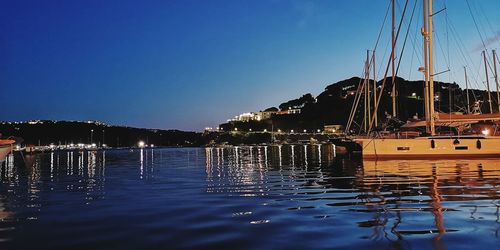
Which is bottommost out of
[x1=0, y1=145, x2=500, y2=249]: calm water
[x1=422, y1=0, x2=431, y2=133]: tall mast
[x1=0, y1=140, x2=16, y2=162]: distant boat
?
[x1=0, y1=145, x2=500, y2=249]: calm water

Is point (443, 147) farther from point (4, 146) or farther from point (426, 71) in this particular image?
point (4, 146)

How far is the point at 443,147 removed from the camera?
1458 inches

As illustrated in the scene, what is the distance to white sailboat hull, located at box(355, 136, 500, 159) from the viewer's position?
37.0 m

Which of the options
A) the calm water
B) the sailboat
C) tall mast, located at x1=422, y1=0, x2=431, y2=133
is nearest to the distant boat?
the calm water

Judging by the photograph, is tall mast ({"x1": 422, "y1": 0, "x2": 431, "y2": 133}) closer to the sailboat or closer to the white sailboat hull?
the sailboat

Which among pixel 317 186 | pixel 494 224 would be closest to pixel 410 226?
pixel 494 224

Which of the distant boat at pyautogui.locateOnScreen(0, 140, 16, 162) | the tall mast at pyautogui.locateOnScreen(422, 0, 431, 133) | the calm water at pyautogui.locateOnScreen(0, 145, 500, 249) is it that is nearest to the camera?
the calm water at pyautogui.locateOnScreen(0, 145, 500, 249)

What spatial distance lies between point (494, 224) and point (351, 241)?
3.56m

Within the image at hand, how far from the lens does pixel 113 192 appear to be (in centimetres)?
1823

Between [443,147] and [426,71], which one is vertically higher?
[426,71]

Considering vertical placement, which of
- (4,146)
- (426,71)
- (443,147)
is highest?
(426,71)

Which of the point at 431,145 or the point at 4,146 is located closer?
the point at 431,145

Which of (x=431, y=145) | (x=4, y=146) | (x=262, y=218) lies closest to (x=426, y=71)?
(x=431, y=145)

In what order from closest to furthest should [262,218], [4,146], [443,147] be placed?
[262,218], [443,147], [4,146]
